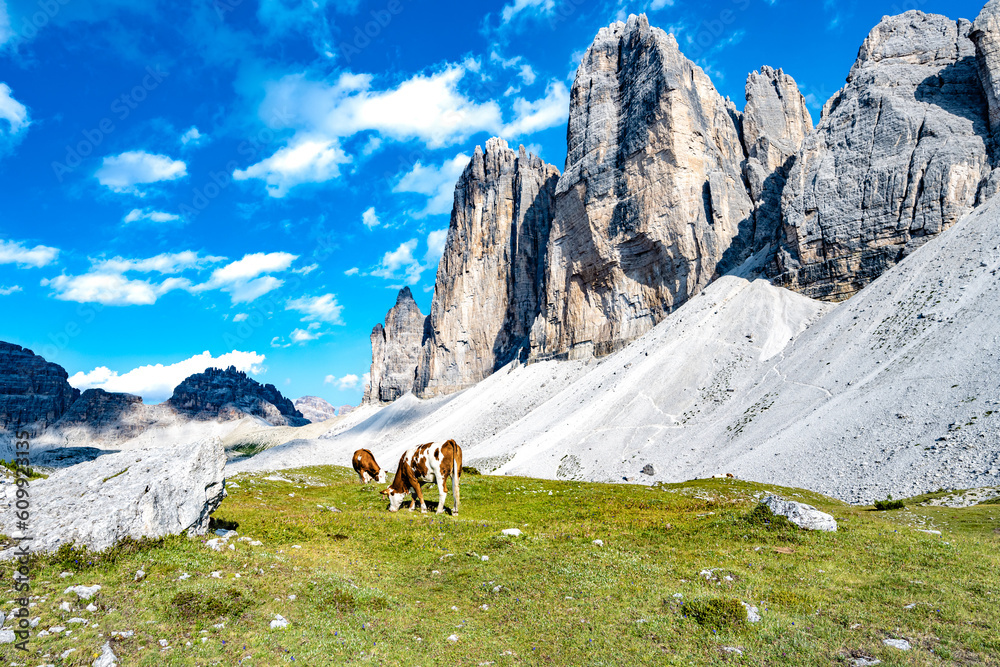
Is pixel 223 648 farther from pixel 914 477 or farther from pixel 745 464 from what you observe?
pixel 745 464

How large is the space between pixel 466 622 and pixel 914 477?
30.8 metres

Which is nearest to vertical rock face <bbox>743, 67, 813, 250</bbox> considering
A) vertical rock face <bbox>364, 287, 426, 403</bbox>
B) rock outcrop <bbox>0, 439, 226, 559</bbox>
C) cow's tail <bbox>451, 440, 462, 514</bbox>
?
cow's tail <bbox>451, 440, 462, 514</bbox>

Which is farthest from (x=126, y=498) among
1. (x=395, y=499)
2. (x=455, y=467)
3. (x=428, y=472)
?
(x=455, y=467)

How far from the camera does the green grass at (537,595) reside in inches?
332

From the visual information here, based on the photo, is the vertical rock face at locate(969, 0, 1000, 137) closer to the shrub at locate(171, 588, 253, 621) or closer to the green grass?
the green grass

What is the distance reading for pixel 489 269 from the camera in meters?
154

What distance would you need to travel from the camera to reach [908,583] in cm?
1072

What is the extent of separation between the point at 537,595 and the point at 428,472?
9332 millimetres

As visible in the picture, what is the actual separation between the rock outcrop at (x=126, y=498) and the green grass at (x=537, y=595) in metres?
0.48

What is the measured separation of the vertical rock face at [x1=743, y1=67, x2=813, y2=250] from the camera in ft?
333

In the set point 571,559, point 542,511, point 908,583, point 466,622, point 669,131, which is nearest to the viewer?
point 466,622

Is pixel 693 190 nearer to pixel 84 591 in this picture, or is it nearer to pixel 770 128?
pixel 770 128

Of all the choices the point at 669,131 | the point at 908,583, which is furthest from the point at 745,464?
the point at 669,131

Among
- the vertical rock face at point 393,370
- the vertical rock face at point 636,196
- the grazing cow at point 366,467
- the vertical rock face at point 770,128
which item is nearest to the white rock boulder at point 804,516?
the grazing cow at point 366,467
